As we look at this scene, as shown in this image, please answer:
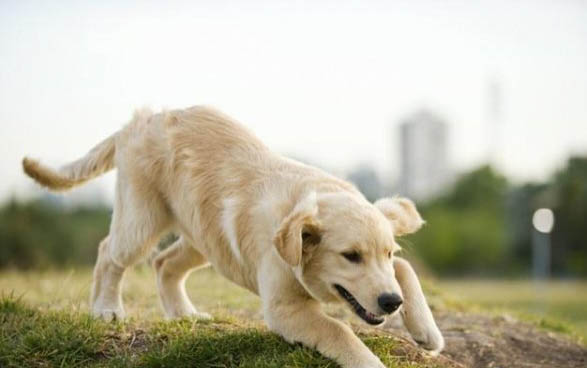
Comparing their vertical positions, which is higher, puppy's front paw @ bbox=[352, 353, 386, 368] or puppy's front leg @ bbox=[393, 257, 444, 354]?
puppy's front leg @ bbox=[393, 257, 444, 354]

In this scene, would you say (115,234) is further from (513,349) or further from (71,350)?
(513,349)

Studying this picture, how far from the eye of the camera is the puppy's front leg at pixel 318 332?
505 cm

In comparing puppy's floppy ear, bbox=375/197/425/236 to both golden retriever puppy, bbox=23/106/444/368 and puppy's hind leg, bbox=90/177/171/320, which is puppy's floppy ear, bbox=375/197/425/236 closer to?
golden retriever puppy, bbox=23/106/444/368

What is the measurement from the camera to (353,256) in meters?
5.09

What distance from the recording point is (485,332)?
23.1ft

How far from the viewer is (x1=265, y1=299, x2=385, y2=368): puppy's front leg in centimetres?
505

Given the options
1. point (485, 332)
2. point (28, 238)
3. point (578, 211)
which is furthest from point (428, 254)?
point (485, 332)

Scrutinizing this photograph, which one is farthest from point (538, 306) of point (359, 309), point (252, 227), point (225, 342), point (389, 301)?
point (389, 301)

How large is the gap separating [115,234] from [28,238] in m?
23.1

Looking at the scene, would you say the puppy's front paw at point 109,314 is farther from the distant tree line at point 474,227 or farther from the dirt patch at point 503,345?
the distant tree line at point 474,227

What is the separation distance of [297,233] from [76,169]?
340 centimetres

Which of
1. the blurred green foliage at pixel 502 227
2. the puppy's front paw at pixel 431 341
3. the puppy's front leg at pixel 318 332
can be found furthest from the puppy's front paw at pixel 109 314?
the blurred green foliage at pixel 502 227

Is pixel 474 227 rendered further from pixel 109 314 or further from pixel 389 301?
pixel 389 301

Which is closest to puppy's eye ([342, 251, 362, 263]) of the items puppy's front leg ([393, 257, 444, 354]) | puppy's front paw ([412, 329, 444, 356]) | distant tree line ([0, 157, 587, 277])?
puppy's front leg ([393, 257, 444, 354])
